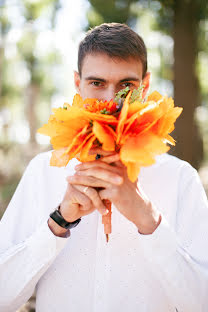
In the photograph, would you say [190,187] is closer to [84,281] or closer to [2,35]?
[84,281]

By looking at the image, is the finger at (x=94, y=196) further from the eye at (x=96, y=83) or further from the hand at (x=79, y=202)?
the eye at (x=96, y=83)

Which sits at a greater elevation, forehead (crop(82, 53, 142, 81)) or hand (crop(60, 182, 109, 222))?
forehead (crop(82, 53, 142, 81))

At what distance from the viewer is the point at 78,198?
5.64ft

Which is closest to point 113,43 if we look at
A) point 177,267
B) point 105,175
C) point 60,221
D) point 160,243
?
point 105,175

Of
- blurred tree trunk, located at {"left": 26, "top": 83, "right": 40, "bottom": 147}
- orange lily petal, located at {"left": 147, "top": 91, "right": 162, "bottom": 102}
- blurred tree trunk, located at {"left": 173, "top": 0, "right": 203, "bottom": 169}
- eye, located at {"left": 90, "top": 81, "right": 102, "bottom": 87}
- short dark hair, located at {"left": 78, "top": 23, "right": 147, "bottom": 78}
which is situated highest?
short dark hair, located at {"left": 78, "top": 23, "right": 147, "bottom": 78}

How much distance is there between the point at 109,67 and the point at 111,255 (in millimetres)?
1385

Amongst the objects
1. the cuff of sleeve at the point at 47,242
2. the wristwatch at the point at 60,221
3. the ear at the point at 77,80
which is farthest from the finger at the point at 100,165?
the ear at the point at 77,80

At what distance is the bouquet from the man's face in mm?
676

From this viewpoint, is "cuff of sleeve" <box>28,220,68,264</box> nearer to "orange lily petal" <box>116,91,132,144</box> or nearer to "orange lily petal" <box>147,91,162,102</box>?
"orange lily petal" <box>116,91,132,144</box>

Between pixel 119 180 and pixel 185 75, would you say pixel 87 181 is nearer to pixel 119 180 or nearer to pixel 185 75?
pixel 119 180

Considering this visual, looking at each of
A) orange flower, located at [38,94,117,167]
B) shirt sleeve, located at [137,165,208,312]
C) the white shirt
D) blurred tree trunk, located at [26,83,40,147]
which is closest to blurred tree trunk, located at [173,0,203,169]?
the white shirt

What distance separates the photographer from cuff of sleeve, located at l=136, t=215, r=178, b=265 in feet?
5.80

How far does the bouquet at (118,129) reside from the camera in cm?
140

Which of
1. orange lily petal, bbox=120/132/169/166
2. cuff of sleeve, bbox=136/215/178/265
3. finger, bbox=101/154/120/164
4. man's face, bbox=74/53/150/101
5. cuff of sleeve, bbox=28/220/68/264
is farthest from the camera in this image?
man's face, bbox=74/53/150/101
